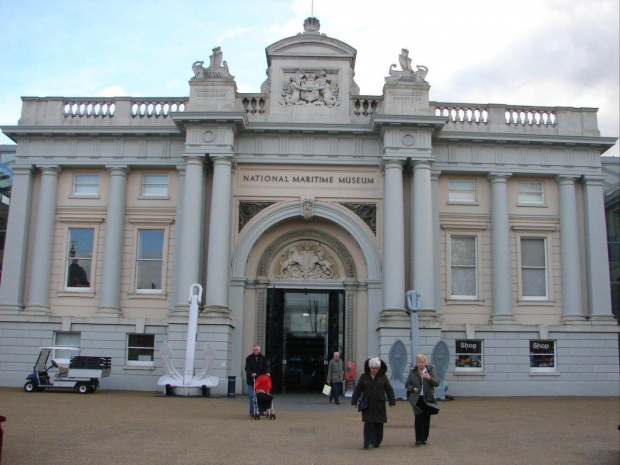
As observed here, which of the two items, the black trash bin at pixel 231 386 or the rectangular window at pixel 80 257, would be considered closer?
the black trash bin at pixel 231 386

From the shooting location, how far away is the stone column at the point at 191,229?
26.2 meters

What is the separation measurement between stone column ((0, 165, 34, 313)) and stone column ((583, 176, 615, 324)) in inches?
830

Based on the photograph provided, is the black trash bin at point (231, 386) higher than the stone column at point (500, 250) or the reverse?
the reverse

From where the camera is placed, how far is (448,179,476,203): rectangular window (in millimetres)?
28828

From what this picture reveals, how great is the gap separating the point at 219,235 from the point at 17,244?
7.83 m

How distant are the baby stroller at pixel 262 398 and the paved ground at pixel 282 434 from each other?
0.33 meters

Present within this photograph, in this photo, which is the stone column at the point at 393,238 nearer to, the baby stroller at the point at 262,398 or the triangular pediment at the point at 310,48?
the triangular pediment at the point at 310,48

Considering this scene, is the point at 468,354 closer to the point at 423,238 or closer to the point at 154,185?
the point at 423,238

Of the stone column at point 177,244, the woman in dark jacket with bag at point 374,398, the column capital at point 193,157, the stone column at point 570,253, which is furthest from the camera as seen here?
the stone column at point 570,253

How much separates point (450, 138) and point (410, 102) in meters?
2.20

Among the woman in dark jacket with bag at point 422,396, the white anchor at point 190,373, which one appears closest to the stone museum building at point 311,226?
the white anchor at point 190,373

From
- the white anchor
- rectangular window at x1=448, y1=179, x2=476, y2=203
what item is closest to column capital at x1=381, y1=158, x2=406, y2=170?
rectangular window at x1=448, y1=179, x2=476, y2=203

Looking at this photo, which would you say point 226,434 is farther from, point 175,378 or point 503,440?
point 175,378

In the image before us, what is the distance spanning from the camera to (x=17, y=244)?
27969 mm
